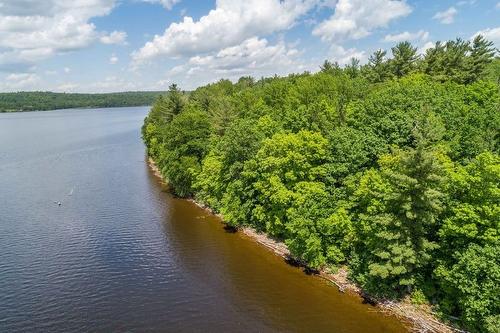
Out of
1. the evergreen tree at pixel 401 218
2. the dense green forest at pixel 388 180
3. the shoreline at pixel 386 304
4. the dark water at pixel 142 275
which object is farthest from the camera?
the dark water at pixel 142 275

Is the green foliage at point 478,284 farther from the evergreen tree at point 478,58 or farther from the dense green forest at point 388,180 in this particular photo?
the evergreen tree at point 478,58

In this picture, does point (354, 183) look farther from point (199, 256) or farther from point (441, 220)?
point (199, 256)

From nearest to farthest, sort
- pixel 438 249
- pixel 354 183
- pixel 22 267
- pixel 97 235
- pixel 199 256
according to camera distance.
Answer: pixel 438 249, pixel 354 183, pixel 22 267, pixel 199 256, pixel 97 235

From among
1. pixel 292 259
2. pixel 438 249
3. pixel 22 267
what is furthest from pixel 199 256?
pixel 438 249

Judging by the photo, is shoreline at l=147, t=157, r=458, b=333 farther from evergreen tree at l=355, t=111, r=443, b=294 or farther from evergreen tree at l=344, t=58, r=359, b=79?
evergreen tree at l=344, t=58, r=359, b=79

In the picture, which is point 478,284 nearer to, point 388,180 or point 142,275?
point 388,180

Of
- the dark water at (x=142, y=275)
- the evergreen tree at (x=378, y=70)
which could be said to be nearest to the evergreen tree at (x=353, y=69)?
the evergreen tree at (x=378, y=70)
